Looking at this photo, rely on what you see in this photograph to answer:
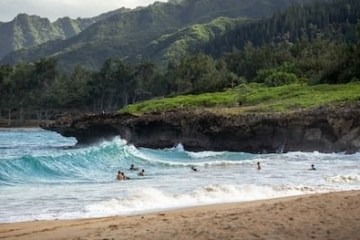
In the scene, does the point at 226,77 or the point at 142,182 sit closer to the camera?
the point at 142,182

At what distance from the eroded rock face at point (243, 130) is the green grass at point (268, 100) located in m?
2.08

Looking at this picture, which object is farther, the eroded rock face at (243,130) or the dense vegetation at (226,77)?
the dense vegetation at (226,77)

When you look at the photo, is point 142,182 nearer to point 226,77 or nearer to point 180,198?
point 180,198

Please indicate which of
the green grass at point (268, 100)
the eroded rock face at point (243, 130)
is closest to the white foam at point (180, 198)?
the eroded rock face at point (243, 130)

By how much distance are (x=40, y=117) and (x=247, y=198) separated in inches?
4829

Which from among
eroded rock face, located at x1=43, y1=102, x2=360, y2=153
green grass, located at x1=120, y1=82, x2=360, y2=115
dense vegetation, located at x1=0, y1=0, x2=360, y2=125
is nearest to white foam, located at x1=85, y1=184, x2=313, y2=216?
eroded rock face, located at x1=43, y1=102, x2=360, y2=153

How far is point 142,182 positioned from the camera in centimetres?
2816

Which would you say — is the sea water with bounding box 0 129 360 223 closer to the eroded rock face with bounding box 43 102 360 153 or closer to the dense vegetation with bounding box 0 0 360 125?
the eroded rock face with bounding box 43 102 360 153

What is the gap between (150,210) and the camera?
19109 millimetres

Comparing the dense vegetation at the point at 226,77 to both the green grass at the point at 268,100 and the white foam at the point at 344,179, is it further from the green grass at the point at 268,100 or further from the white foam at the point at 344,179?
the white foam at the point at 344,179

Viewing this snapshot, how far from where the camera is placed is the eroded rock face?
139ft

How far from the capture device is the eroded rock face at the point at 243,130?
4234cm

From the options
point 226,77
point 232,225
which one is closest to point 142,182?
point 232,225

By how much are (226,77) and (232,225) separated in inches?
2874
